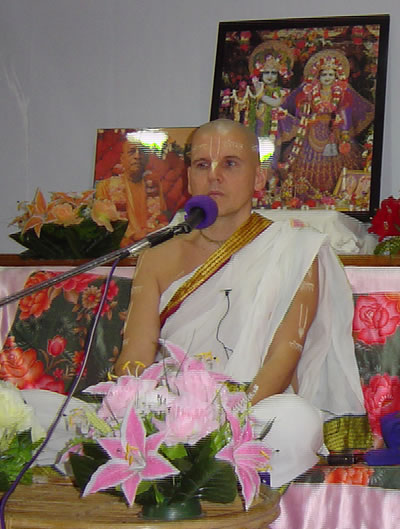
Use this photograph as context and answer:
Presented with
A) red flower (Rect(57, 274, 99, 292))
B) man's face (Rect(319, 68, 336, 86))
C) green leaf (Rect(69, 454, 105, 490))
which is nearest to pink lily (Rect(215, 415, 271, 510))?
green leaf (Rect(69, 454, 105, 490))

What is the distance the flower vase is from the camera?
131 centimetres

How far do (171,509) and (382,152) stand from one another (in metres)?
2.60

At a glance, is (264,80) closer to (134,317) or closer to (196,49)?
(196,49)

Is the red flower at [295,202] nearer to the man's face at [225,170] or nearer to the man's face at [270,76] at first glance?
the man's face at [270,76]

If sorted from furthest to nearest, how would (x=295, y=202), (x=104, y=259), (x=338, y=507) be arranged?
(x=295, y=202)
(x=338, y=507)
(x=104, y=259)

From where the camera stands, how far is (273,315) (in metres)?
2.55

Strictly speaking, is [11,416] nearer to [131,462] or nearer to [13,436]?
[13,436]

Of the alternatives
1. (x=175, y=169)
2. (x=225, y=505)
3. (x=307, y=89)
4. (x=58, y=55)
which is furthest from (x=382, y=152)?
(x=225, y=505)

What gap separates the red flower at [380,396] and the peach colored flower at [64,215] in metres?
1.22

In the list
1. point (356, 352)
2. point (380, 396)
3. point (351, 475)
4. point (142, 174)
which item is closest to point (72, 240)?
point (142, 174)

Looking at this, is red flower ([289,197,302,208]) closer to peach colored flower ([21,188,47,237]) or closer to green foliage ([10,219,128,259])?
green foliage ([10,219,128,259])

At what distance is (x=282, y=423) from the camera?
6.97 feet

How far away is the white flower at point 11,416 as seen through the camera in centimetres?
161

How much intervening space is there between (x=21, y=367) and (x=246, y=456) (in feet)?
5.86
